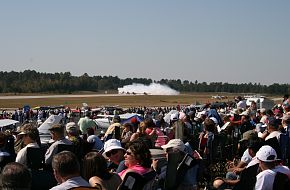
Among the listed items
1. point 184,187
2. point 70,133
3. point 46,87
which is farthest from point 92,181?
point 46,87

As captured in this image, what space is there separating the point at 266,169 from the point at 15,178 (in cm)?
360

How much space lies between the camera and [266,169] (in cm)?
643

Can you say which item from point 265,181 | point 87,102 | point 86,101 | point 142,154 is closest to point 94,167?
point 142,154

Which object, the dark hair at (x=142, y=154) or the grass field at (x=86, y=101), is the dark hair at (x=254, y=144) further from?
the grass field at (x=86, y=101)

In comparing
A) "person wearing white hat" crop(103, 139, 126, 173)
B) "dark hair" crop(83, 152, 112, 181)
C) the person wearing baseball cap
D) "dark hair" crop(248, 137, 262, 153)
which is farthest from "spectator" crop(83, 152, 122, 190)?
"dark hair" crop(248, 137, 262, 153)

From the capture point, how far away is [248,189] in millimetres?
6281

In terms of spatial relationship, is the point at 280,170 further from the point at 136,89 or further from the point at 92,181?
the point at 136,89

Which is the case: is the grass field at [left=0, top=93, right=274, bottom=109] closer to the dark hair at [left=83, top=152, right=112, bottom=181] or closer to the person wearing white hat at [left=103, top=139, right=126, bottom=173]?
the person wearing white hat at [left=103, top=139, right=126, bottom=173]

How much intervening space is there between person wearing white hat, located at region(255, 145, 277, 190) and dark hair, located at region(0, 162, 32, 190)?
10.7 feet

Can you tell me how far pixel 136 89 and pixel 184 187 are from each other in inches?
7369

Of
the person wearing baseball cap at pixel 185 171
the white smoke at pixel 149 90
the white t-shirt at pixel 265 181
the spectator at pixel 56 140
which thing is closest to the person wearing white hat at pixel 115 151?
the person wearing baseball cap at pixel 185 171

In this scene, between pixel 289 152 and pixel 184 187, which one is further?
pixel 289 152

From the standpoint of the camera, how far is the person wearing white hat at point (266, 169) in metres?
6.23

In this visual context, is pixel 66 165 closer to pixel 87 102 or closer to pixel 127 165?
pixel 127 165
